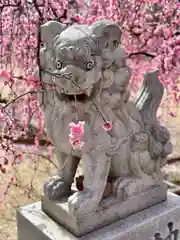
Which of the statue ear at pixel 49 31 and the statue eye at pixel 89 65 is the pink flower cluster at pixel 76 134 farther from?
the statue ear at pixel 49 31

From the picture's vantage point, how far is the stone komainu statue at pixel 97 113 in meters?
1.53

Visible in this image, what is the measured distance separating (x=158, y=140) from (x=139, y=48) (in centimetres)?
250

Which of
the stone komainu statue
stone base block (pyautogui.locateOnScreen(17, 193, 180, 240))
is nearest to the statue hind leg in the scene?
the stone komainu statue

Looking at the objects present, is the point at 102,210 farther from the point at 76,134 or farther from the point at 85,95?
the point at 85,95

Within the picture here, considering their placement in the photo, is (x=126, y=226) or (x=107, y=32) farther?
(x=126, y=226)

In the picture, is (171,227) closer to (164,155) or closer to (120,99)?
(164,155)

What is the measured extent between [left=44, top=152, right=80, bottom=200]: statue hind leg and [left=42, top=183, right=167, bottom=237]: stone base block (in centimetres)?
5

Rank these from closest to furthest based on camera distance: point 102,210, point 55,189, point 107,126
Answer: point 107,126 < point 102,210 < point 55,189

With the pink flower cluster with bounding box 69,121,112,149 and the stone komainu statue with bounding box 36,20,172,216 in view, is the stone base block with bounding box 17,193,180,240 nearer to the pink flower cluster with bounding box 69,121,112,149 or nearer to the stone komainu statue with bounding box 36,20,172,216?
the stone komainu statue with bounding box 36,20,172,216

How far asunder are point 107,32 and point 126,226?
3.62 feet

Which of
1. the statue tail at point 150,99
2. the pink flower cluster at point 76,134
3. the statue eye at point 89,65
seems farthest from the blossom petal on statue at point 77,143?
the statue tail at point 150,99

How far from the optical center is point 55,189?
1907 mm

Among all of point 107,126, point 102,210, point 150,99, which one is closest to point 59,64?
point 107,126

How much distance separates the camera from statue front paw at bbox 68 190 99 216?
5.55 ft
